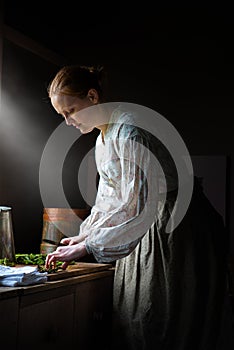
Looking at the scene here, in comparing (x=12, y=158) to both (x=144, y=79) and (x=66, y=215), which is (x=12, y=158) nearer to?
(x=66, y=215)

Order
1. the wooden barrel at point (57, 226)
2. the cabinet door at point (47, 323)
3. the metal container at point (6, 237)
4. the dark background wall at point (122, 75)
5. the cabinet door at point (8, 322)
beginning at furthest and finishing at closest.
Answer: the dark background wall at point (122, 75)
the wooden barrel at point (57, 226)
the metal container at point (6, 237)
the cabinet door at point (47, 323)
the cabinet door at point (8, 322)

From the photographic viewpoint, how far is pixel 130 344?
1515mm

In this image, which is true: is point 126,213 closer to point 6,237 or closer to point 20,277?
point 20,277

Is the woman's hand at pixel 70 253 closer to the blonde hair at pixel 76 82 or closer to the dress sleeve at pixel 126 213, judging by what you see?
the dress sleeve at pixel 126 213

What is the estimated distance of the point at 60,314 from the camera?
4.50 ft

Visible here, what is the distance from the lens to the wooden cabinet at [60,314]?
45.1 inches

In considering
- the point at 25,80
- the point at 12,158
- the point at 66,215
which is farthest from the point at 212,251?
the point at 25,80

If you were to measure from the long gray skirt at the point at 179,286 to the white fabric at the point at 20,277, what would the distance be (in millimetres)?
327

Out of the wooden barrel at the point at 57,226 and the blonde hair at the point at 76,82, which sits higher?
the blonde hair at the point at 76,82

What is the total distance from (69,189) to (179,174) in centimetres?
127

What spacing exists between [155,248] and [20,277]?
430 mm

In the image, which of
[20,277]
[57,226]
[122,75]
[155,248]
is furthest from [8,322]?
[122,75]

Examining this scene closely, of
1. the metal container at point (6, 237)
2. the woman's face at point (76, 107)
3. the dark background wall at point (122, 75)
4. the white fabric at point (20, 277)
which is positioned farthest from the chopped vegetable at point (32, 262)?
the dark background wall at point (122, 75)

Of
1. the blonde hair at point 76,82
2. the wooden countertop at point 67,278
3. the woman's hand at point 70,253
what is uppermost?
the blonde hair at point 76,82
